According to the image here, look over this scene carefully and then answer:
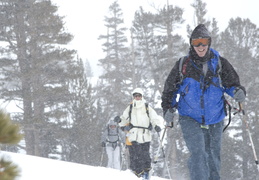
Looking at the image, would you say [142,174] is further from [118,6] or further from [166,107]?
[118,6]

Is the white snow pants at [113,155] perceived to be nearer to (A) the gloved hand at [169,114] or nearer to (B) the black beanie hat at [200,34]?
(A) the gloved hand at [169,114]

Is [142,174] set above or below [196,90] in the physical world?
below

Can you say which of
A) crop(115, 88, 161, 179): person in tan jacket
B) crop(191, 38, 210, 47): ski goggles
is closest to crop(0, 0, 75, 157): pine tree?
crop(115, 88, 161, 179): person in tan jacket

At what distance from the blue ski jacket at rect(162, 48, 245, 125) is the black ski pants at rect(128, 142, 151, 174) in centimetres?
363

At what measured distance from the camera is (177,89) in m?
3.92

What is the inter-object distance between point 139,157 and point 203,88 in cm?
399

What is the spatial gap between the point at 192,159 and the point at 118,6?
37418 millimetres

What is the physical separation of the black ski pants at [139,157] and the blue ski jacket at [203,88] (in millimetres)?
3627

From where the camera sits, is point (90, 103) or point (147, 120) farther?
point (90, 103)

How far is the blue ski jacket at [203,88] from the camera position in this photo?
3701mm

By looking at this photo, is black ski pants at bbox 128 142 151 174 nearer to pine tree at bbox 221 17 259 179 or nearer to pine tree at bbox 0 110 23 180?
pine tree at bbox 0 110 23 180

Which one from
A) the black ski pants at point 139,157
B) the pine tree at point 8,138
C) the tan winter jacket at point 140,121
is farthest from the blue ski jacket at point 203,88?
the black ski pants at point 139,157

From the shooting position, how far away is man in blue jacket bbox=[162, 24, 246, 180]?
3693 mm

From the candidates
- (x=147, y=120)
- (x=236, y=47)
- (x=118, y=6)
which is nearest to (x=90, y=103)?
(x=236, y=47)
